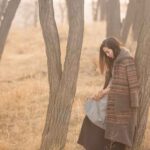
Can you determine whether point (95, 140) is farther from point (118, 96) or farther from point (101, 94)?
→ point (118, 96)

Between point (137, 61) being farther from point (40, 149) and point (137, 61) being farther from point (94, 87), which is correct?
point (94, 87)

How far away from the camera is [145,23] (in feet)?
20.8

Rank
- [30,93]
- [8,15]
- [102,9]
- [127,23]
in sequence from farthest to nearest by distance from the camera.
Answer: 1. [102,9]
2. [127,23]
3. [30,93]
4. [8,15]

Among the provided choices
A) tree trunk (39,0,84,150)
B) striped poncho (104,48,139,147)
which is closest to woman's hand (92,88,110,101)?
striped poncho (104,48,139,147)

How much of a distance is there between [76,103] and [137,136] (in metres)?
3.33

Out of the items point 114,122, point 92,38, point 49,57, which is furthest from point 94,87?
point 92,38

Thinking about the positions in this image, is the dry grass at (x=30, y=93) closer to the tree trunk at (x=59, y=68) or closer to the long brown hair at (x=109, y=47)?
the tree trunk at (x=59, y=68)

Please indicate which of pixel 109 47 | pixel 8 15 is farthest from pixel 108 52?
pixel 8 15


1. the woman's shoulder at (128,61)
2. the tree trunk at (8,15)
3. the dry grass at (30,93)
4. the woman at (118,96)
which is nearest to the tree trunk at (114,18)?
the dry grass at (30,93)

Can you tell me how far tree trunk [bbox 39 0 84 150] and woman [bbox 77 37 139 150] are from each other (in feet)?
2.05

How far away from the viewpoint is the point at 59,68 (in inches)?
272

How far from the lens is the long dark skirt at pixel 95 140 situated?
6.32m

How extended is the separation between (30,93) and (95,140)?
4.72 meters

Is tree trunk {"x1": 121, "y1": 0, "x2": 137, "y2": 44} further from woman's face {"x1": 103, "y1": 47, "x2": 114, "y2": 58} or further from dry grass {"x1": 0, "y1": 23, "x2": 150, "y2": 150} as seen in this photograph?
woman's face {"x1": 103, "y1": 47, "x2": 114, "y2": 58}
